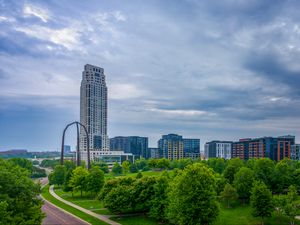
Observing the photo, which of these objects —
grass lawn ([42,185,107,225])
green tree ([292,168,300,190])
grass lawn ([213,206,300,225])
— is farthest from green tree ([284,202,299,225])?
grass lawn ([42,185,107,225])

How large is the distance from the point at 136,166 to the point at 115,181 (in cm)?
9039

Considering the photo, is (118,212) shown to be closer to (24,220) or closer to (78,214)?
(78,214)

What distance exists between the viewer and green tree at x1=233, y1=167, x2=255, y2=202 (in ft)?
203

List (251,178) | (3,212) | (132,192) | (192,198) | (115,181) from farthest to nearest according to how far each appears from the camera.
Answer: (251,178)
(115,181)
(132,192)
(192,198)
(3,212)

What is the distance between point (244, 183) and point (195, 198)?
28057mm

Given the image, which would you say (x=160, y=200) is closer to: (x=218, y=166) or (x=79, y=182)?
(x=79, y=182)

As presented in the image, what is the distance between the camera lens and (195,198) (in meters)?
38.2

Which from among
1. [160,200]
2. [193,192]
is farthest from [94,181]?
[193,192]

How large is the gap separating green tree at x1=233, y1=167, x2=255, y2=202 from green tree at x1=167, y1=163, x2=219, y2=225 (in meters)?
25.4

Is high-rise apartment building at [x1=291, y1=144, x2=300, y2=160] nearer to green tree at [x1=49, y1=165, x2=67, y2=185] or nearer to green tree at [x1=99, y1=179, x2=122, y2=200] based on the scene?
green tree at [x1=49, y1=165, x2=67, y2=185]

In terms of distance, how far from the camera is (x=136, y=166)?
14862 centimetres

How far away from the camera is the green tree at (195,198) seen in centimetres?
3781

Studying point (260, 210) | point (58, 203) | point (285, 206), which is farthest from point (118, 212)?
point (285, 206)

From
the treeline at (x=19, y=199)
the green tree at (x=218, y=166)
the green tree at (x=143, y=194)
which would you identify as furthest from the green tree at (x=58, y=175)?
the treeline at (x=19, y=199)
